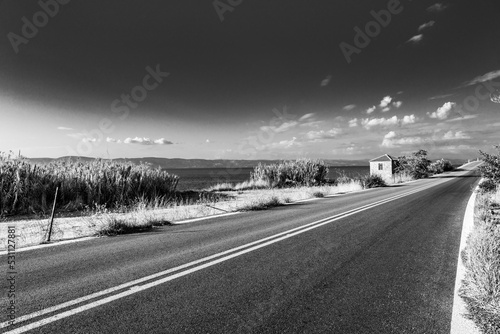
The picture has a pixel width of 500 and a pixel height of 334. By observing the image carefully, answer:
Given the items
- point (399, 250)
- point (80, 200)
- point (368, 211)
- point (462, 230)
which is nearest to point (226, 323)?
point (399, 250)

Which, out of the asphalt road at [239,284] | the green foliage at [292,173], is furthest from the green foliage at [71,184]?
the green foliage at [292,173]

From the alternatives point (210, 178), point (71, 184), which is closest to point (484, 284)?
point (71, 184)

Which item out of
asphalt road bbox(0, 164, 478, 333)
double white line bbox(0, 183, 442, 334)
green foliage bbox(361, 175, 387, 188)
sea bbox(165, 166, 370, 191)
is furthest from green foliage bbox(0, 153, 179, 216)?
green foliage bbox(361, 175, 387, 188)

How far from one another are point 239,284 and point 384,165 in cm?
5685

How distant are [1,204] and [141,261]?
9990mm

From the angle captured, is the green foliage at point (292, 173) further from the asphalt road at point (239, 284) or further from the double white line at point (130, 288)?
the double white line at point (130, 288)

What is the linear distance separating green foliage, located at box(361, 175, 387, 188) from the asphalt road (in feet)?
68.4

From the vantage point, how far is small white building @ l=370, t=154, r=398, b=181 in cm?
5200

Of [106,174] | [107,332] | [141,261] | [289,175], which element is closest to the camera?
[107,332]

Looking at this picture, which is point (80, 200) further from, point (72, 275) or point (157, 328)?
point (157, 328)

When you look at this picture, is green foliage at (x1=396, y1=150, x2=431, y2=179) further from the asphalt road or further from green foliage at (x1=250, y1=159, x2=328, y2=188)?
the asphalt road

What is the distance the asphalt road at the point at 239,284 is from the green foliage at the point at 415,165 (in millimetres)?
50036

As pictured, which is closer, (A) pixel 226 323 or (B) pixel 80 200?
(A) pixel 226 323

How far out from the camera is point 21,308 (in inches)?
120
